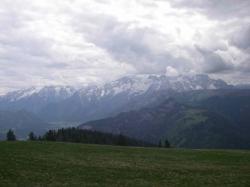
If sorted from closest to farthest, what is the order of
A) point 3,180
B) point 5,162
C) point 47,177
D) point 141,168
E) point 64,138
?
point 3,180
point 47,177
point 5,162
point 141,168
point 64,138

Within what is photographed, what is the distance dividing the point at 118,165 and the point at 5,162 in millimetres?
13588

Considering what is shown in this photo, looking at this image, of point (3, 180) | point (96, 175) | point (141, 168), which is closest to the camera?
point (3, 180)

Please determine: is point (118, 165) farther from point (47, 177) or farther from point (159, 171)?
point (47, 177)

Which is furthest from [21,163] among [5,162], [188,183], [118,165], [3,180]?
[188,183]

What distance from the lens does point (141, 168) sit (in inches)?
1689

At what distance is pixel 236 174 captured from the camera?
4000 cm

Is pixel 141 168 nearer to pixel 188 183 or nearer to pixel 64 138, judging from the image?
pixel 188 183

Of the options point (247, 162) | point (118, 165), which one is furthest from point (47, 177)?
point (247, 162)

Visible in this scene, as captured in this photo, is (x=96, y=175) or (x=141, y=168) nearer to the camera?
(x=96, y=175)

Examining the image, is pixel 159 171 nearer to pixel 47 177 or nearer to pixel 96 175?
pixel 96 175

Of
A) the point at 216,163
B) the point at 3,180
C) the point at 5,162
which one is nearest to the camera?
the point at 3,180

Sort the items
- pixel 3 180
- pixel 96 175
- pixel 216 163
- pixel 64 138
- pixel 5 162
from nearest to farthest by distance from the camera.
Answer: pixel 3 180 < pixel 96 175 < pixel 5 162 < pixel 216 163 < pixel 64 138

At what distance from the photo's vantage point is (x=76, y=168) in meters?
40.4

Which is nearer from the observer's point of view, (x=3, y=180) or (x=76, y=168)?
(x=3, y=180)
